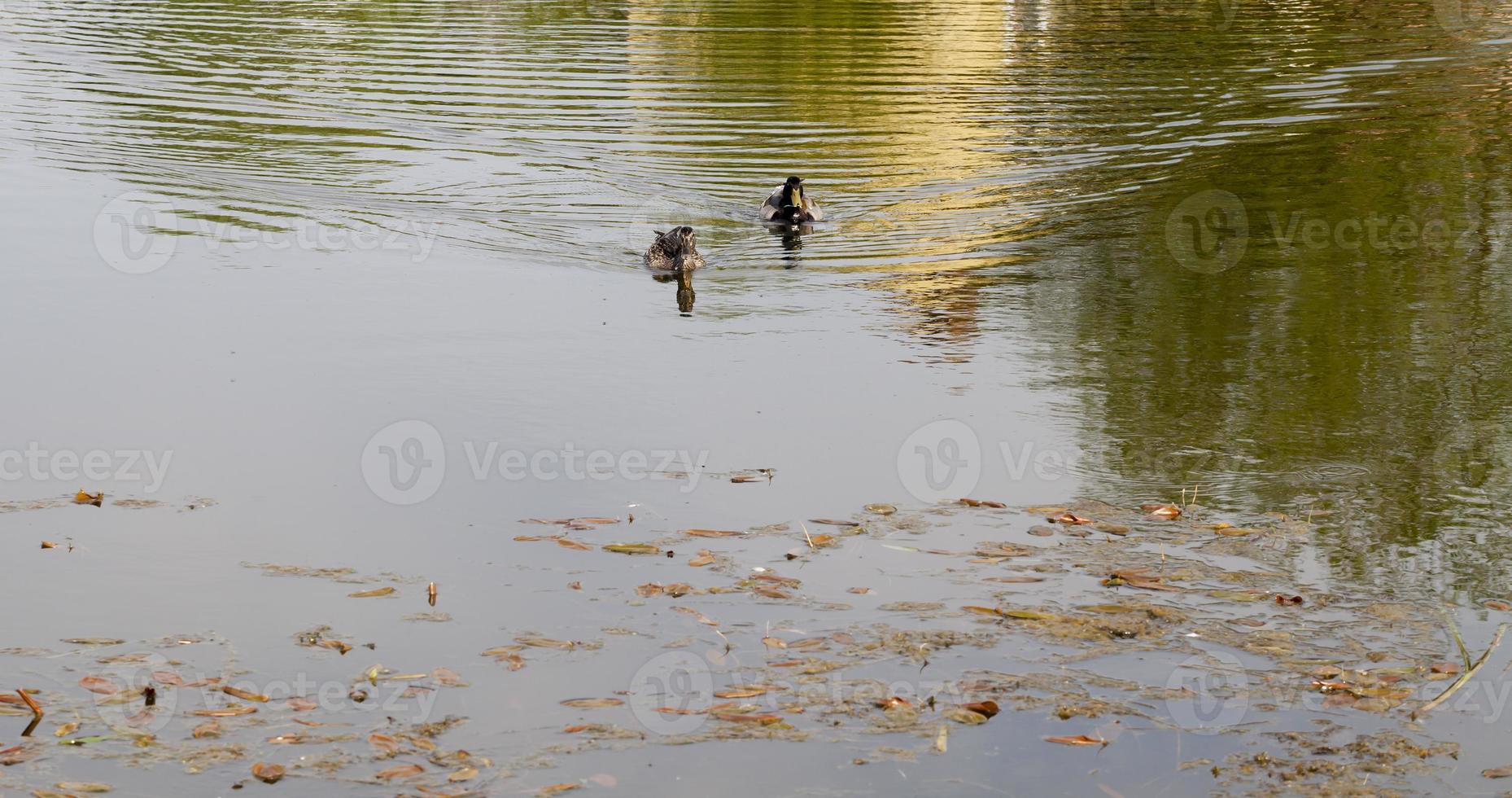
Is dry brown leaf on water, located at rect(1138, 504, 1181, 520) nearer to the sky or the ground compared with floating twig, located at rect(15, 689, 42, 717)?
nearer to the sky

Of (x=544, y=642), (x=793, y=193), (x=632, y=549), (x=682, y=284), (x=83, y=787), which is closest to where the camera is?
(x=83, y=787)

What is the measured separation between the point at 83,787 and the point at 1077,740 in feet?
14.5

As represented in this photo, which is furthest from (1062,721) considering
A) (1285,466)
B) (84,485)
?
(84,485)

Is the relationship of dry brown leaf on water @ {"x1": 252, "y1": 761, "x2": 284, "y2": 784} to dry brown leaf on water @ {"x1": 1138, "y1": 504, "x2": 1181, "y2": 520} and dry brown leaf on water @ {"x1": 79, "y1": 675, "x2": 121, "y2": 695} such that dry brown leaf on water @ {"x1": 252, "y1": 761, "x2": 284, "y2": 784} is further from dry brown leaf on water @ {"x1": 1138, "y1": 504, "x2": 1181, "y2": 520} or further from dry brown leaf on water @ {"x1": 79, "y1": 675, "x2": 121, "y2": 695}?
dry brown leaf on water @ {"x1": 1138, "y1": 504, "x2": 1181, "y2": 520}

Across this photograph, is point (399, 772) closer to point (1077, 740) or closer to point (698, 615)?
point (698, 615)

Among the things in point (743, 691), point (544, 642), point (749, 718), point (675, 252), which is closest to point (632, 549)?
point (544, 642)

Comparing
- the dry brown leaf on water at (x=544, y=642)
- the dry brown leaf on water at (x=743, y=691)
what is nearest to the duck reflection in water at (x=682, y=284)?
the dry brown leaf on water at (x=544, y=642)

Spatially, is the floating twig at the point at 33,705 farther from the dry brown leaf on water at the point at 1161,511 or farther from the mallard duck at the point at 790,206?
the mallard duck at the point at 790,206

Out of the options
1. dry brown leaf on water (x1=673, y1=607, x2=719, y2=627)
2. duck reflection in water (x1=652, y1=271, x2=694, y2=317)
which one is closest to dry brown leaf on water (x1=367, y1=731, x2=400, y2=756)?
dry brown leaf on water (x1=673, y1=607, x2=719, y2=627)

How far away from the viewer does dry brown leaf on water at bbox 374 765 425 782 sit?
22.8 feet

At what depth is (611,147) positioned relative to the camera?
78.2 ft

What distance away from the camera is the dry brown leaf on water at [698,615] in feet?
27.6

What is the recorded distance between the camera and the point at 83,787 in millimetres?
6848

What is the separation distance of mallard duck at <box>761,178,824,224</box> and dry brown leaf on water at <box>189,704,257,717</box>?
12262 mm
